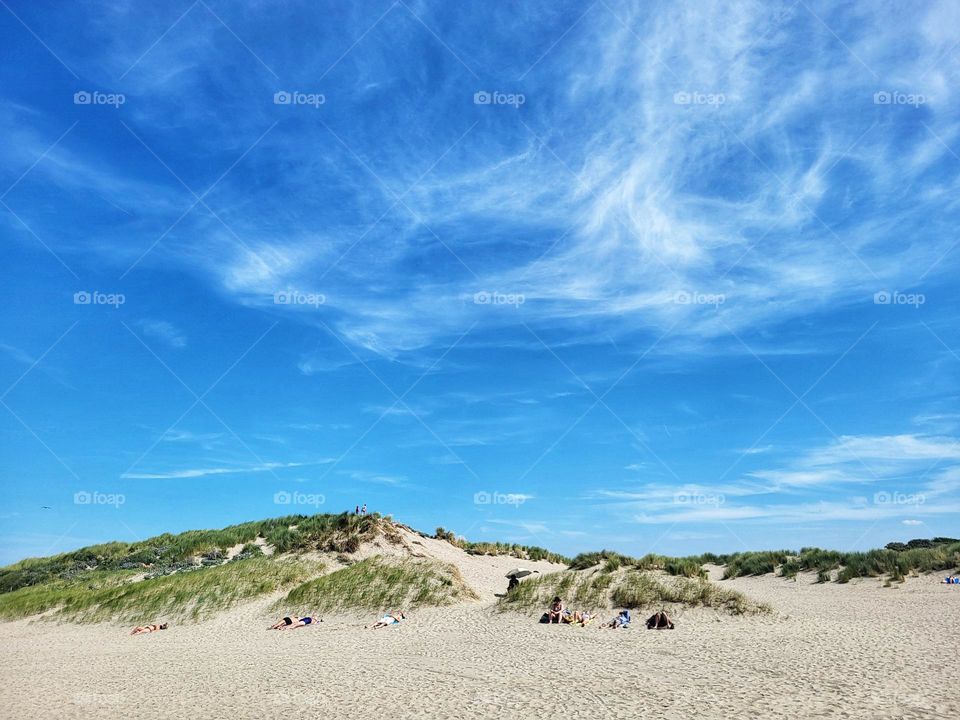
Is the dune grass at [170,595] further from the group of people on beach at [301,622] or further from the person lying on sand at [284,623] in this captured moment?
the person lying on sand at [284,623]

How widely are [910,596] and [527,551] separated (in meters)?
23.3

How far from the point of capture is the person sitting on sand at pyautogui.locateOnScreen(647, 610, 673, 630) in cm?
1698

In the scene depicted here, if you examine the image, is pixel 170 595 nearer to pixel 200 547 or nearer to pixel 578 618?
pixel 200 547

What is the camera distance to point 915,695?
9.65m

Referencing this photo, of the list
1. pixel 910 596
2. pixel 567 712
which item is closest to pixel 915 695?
pixel 567 712

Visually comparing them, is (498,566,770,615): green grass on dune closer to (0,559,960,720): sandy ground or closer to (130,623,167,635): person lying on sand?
(0,559,960,720): sandy ground

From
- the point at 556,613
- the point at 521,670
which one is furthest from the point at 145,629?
the point at 521,670

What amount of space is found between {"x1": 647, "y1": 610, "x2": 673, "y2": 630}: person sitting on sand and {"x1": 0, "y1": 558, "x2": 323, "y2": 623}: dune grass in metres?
16.0

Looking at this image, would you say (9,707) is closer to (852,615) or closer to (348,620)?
(348,620)

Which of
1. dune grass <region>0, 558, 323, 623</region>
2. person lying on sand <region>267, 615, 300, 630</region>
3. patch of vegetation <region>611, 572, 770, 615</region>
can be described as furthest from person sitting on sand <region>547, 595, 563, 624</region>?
dune grass <region>0, 558, 323, 623</region>

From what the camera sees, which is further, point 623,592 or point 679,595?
point 623,592

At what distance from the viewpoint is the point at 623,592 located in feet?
65.3

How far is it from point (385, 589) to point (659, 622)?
10.4m

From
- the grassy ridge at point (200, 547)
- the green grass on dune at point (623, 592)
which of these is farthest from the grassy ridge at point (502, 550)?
the green grass on dune at point (623, 592)
